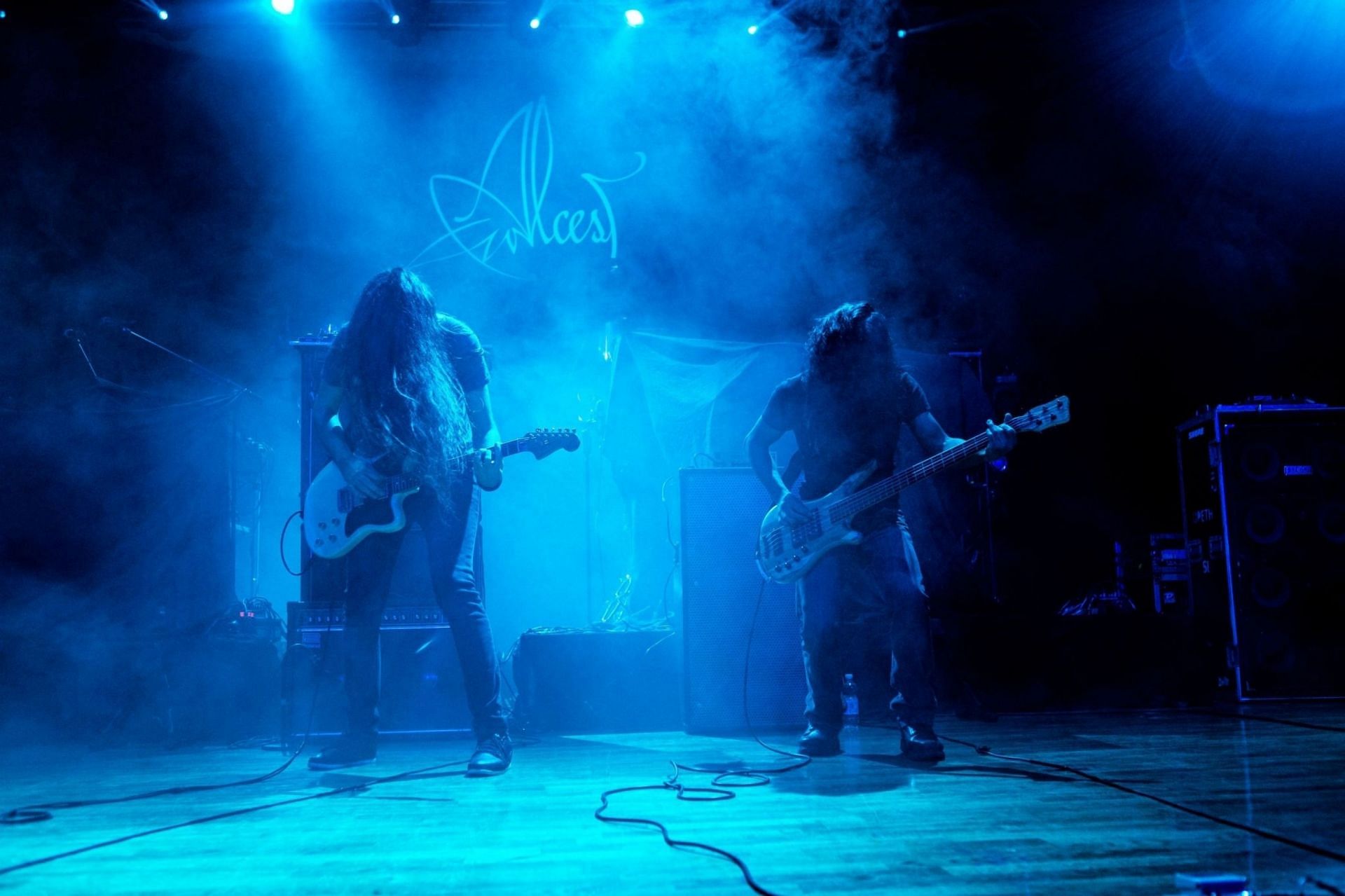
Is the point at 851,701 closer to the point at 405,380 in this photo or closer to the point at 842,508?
the point at 842,508

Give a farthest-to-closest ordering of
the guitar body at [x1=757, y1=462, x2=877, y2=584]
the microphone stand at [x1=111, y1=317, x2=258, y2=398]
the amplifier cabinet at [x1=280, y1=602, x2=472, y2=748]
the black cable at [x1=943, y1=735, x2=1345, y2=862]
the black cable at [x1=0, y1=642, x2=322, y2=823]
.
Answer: the microphone stand at [x1=111, y1=317, x2=258, y2=398]
the amplifier cabinet at [x1=280, y1=602, x2=472, y2=748]
the guitar body at [x1=757, y1=462, x2=877, y2=584]
the black cable at [x1=0, y1=642, x2=322, y2=823]
the black cable at [x1=943, y1=735, x2=1345, y2=862]

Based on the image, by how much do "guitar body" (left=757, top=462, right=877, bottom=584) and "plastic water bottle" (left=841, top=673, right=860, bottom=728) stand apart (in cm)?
114

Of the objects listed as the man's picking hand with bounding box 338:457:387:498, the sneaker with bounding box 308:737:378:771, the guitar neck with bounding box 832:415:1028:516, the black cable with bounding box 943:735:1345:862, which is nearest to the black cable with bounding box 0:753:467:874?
the sneaker with bounding box 308:737:378:771

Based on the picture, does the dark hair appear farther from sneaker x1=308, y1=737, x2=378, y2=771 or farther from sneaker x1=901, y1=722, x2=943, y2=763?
sneaker x1=308, y1=737, x2=378, y2=771

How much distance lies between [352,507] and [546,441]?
30.5 inches

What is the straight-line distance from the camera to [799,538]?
3613 mm

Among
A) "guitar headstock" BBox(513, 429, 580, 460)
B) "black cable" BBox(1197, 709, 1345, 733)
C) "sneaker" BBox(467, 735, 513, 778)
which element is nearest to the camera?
"sneaker" BBox(467, 735, 513, 778)

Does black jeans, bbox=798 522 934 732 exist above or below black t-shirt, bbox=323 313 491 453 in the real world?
below

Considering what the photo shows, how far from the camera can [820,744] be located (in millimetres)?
3471

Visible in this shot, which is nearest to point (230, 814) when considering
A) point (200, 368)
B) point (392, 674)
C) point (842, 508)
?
point (392, 674)

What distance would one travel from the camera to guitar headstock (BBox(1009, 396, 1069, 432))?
10.7ft

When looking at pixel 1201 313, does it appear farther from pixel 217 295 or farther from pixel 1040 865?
pixel 217 295

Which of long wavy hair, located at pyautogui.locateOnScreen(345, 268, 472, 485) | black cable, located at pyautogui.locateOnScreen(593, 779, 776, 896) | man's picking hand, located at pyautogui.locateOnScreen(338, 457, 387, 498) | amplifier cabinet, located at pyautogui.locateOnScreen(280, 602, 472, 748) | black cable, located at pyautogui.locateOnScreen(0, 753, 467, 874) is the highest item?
long wavy hair, located at pyautogui.locateOnScreen(345, 268, 472, 485)

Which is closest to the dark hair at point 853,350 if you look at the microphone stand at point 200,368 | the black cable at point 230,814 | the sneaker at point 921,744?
the sneaker at point 921,744
